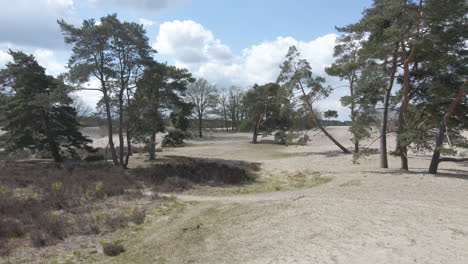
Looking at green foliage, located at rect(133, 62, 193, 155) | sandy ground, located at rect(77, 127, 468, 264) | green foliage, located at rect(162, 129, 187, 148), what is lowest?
sandy ground, located at rect(77, 127, 468, 264)

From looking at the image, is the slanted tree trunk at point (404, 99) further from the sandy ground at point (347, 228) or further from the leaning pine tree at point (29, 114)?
the leaning pine tree at point (29, 114)

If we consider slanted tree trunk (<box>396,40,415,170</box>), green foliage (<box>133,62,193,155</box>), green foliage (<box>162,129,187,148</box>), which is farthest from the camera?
green foliage (<box>162,129,187,148</box>)

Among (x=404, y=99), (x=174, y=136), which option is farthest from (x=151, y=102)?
(x=404, y=99)

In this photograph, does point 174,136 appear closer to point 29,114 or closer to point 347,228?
point 29,114

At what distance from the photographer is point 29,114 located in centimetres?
2184

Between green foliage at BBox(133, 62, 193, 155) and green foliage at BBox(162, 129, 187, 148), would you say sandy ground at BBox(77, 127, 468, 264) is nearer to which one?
green foliage at BBox(133, 62, 193, 155)

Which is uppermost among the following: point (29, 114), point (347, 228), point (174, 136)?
point (29, 114)

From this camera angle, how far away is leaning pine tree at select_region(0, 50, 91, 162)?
21.8 metres

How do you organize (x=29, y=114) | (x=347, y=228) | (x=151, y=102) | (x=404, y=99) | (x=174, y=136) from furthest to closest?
(x=174, y=136) → (x=29, y=114) → (x=151, y=102) → (x=404, y=99) → (x=347, y=228)

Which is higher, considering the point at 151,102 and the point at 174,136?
the point at 151,102

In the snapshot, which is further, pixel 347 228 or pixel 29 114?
pixel 29 114

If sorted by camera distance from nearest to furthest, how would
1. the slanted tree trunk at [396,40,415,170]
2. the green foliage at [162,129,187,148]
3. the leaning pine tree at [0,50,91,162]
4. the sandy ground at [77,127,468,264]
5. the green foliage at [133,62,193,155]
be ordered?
the sandy ground at [77,127,468,264]
the slanted tree trunk at [396,40,415,170]
the green foliage at [133,62,193,155]
the leaning pine tree at [0,50,91,162]
the green foliage at [162,129,187,148]

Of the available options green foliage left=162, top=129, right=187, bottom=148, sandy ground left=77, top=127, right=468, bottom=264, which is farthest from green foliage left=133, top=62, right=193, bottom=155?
sandy ground left=77, top=127, right=468, bottom=264

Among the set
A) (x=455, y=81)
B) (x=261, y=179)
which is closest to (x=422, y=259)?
(x=455, y=81)
